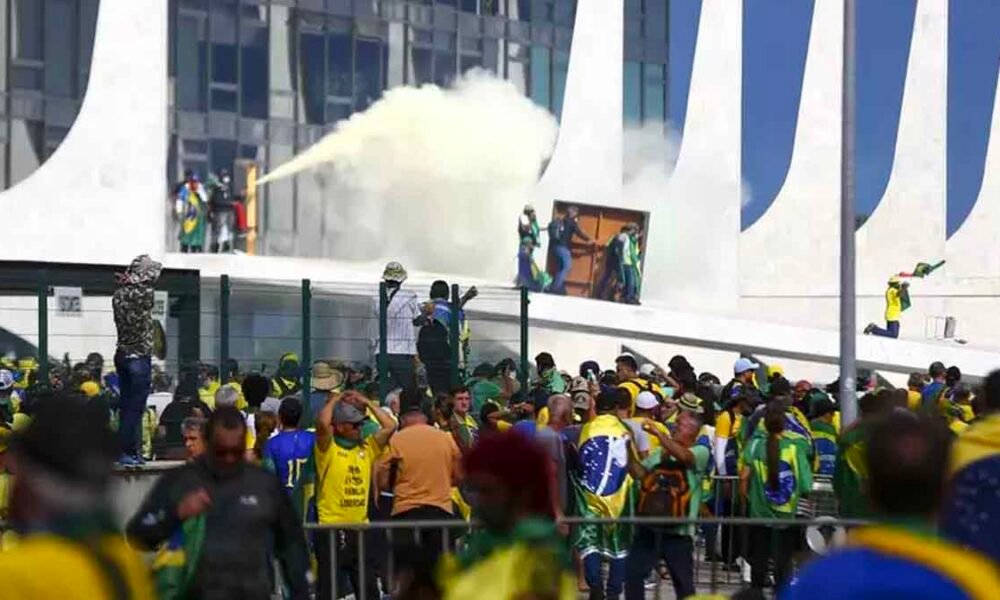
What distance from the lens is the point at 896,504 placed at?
4484 mm

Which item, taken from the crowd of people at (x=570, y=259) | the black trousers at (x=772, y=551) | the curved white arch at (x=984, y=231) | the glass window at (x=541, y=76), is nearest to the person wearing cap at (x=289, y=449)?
the black trousers at (x=772, y=551)

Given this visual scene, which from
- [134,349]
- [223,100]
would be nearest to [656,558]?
[134,349]

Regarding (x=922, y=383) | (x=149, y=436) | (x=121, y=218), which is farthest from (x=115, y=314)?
(x=121, y=218)

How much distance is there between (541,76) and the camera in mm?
50094

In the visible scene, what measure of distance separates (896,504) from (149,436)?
13.6 m

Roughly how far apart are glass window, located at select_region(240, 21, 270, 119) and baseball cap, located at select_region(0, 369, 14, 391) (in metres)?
25.9

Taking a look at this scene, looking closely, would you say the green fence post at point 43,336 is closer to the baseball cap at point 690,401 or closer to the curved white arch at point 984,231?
the baseball cap at point 690,401

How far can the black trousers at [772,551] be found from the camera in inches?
485

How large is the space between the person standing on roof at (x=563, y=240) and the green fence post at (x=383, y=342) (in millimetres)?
24455

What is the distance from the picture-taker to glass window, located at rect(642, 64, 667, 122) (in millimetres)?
52094

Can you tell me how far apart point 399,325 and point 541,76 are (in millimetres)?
30165

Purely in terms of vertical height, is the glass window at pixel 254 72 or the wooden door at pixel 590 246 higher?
the glass window at pixel 254 72

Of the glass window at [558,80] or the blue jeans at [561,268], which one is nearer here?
the blue jeans at [561,268]

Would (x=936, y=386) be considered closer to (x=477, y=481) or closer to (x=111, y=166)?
(x=477, y=481)
